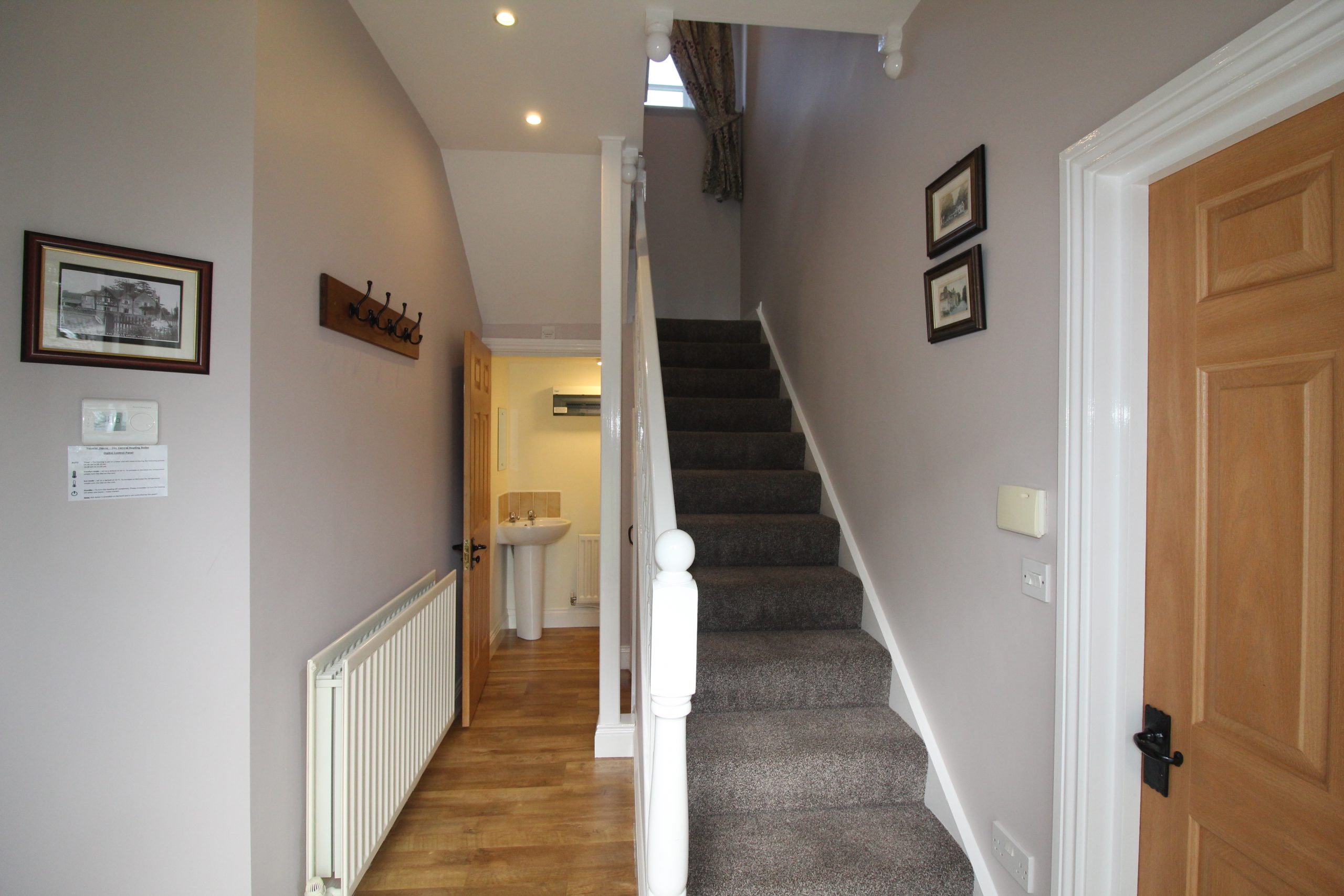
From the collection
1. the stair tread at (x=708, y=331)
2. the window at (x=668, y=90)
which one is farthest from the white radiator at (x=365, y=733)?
the window at (x=668, y=90)

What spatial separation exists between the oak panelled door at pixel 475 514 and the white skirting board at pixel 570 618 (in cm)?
102

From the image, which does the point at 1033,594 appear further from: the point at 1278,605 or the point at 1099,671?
the point at 1278,605

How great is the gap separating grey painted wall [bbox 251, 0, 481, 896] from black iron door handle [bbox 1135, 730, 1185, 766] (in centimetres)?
189

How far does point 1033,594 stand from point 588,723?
2269 millimetres

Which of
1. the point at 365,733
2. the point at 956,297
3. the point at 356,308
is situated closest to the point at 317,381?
the point at 356,308

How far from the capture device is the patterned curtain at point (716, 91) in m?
4.32

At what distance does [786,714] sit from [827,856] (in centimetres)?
43

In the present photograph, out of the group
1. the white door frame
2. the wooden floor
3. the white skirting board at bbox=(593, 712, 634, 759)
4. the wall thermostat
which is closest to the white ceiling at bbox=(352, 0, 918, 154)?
the white door frame

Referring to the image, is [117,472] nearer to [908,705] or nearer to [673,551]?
[673,551]

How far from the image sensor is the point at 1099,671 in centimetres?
111

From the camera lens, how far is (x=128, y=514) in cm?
124

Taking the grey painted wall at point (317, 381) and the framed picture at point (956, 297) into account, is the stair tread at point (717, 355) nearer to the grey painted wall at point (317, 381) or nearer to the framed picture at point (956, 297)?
the grey painted wall at point (317, 381)

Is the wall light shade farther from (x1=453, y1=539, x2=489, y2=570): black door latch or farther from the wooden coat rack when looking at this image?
(x1=453, y1=539, x2=489, y2=570): black door latch

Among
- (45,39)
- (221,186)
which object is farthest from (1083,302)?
(45,39)
